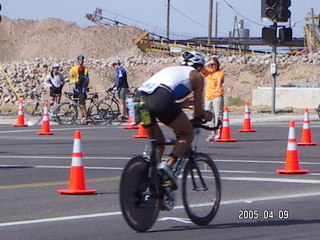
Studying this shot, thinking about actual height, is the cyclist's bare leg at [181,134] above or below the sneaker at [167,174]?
above

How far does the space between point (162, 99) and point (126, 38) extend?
9940cm

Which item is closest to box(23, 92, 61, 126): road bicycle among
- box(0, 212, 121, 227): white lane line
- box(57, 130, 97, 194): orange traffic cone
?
box(57, 130, 97, 194): orange traffic cone

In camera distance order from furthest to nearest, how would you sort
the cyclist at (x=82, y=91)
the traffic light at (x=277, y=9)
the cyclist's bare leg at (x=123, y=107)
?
the cyclist's bare leg at (x=123, y=107)
the cyclist at (x=82, y=91)
the traffic light at (x=277, y=9)

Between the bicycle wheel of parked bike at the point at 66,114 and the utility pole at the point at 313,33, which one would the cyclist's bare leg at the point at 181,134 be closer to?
the bicycle wheel of parked bike at the point at 66,114

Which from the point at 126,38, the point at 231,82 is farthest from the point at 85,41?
the point at 231,82

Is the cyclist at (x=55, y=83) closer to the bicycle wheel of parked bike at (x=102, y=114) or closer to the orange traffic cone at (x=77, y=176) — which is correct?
the bicycle wheel of parked bike at (x=102, y=114)

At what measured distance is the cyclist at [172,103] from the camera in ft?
29.9

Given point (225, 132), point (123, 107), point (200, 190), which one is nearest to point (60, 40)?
point (123, 107)

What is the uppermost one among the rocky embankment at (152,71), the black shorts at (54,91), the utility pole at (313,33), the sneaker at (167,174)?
the utility pole at (313,33)

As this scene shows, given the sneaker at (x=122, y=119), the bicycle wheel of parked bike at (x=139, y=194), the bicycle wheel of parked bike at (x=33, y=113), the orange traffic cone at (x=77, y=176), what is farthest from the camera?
the sneaker at (x=122, y=119)

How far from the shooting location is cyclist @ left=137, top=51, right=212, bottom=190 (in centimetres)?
912

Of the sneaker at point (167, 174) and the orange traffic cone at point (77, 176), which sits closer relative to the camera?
the sneaker at point (167, 174)

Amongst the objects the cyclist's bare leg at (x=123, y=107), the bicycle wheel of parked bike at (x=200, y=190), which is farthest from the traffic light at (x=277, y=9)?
the bicycle wheel of parked bike at (x=200, y=190)

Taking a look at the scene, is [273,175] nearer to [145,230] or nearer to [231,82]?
[145,230]
